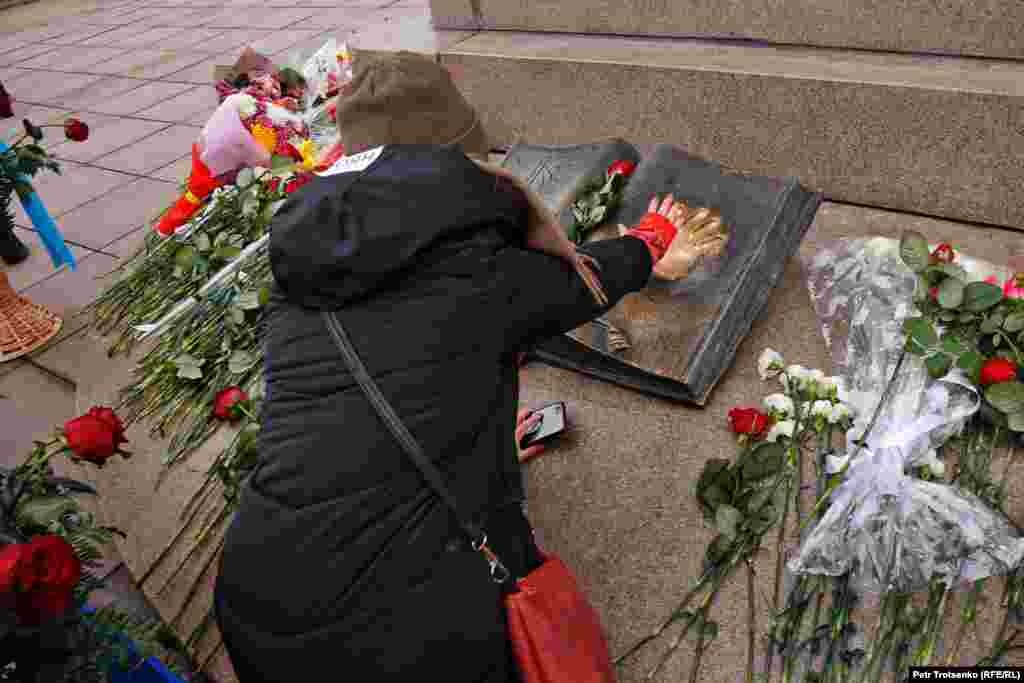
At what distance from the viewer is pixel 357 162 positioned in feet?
5.32

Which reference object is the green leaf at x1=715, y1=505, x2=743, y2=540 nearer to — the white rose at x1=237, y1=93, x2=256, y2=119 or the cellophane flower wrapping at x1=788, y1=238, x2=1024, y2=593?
the cellophane flower wrapping at x1=788, y1=238, x2=1024, y2=593

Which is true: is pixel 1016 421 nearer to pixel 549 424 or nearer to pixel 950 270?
pixel 950 270

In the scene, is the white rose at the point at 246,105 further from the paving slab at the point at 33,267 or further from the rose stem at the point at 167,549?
the rose stem at the point at 167,549

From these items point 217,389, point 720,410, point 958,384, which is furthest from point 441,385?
point 217,389

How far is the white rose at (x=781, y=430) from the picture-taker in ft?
7.47

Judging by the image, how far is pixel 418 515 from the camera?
1.49 m

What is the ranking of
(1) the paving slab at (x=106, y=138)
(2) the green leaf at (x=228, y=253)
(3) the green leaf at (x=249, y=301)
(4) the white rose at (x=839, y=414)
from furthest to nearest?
1. (1) the paving slab at (x=106, y=138)
2. (2) the green leaf at (x=228, y=253)
3. (3) the green leaf at (x=249, y=301)
4. (4) the white rose at (x=839, y=414)

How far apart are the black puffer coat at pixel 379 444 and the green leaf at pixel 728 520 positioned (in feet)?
2.18

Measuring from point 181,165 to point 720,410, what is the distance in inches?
181

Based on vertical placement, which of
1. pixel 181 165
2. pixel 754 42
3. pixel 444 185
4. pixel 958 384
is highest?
pixel 444 185

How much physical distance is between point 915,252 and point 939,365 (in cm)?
43

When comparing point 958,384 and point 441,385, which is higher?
Result: point 441,385

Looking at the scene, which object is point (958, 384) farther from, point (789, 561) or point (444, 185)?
point (444, 185)

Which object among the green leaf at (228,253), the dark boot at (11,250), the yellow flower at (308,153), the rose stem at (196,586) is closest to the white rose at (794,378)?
the rose stem at (196,586)
